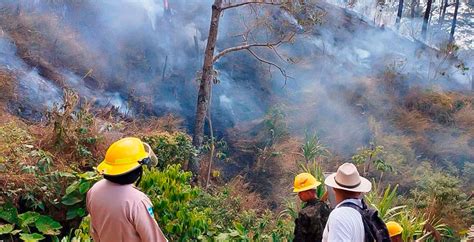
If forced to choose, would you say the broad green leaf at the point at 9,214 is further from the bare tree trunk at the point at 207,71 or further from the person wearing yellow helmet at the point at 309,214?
the bare tree trunk at the point at 207,71

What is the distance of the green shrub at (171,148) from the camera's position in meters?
6.94

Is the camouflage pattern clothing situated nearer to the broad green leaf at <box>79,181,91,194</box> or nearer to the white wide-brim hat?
the white wide-brim hat

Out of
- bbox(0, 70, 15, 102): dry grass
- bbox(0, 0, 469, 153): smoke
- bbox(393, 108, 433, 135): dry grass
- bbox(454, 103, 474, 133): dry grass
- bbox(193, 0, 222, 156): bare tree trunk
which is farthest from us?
bbox(454, 103, 474, 133): dry grass

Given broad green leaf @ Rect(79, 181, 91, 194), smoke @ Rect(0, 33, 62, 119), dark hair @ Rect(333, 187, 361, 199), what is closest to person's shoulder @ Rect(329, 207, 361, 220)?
dark hair @ Rect(333, 187, 361, 199)

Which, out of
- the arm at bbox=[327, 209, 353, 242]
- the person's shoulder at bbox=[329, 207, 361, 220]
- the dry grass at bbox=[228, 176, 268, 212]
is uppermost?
the person's shoulder at bbox=[329, 207, 361, 220]

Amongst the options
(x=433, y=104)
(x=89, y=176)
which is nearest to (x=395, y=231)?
(x=89, y=176)

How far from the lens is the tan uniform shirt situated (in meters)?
2.38

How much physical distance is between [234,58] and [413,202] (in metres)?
9.03

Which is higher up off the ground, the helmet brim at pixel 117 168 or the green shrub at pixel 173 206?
the helmet brim at pixel 117 168

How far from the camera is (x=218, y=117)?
11906mm

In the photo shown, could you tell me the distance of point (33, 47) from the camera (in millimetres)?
10180

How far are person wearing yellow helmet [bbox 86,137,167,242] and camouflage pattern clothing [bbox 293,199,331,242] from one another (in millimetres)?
1430

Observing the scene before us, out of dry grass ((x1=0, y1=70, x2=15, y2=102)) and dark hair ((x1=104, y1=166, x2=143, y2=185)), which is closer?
dark hair ((x1=104, y1=166, x2=143, y2=185))

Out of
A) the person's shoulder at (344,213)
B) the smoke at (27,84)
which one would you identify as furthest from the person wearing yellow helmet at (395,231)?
the smoke at (27,84)
